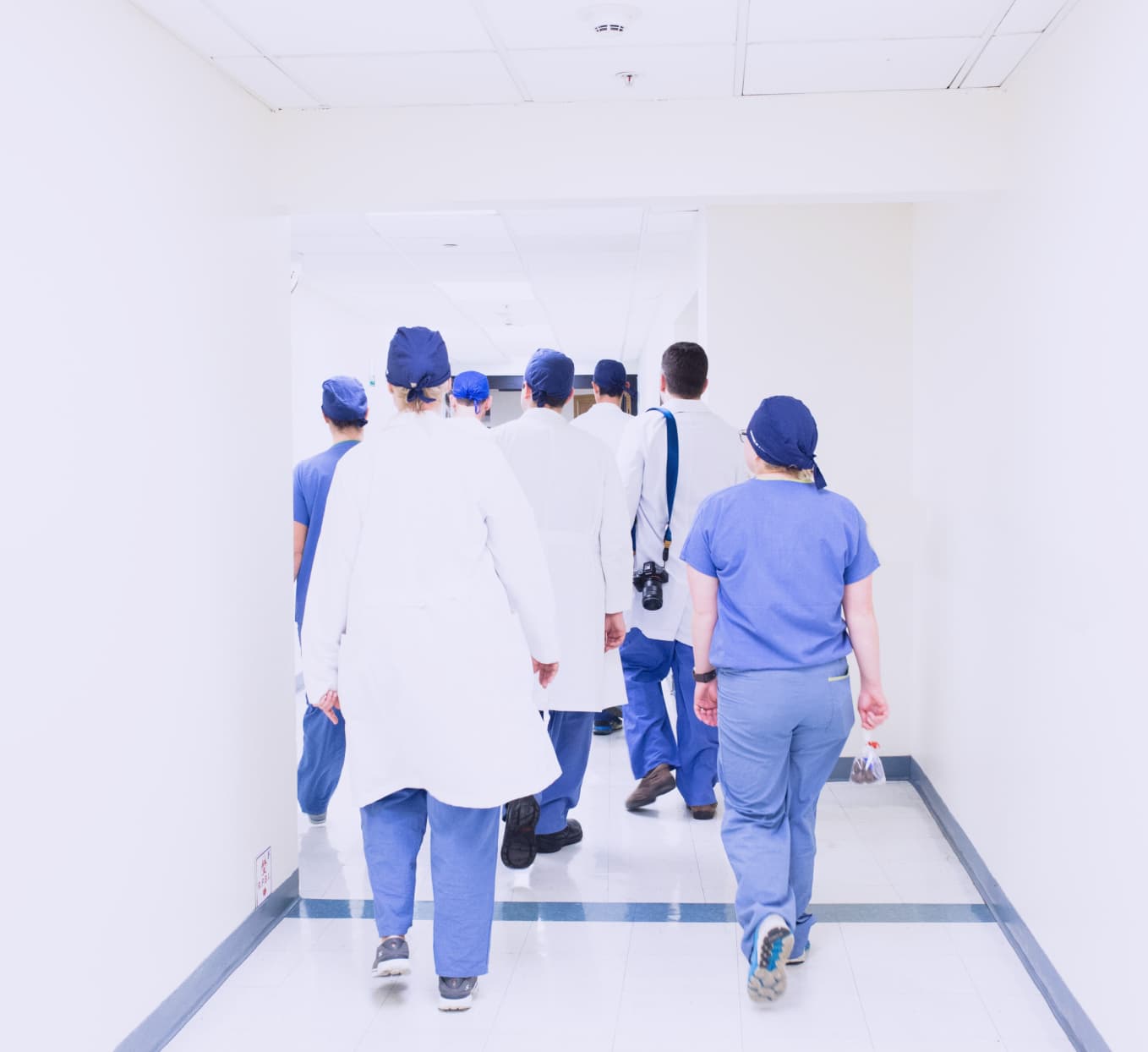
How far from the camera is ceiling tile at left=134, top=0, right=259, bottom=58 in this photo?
250 cm

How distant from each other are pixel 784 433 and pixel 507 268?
437 centimetres

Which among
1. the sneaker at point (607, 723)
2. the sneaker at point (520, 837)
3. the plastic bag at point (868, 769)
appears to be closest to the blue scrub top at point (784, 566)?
the plastic bag at point (868, 769)

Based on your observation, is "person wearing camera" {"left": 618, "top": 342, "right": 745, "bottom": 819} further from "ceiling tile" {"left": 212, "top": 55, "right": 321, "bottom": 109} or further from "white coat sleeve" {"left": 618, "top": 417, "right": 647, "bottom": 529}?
"ceiling tile" {"left": 212, "top": 55, "right": 321, "bottom": 109}

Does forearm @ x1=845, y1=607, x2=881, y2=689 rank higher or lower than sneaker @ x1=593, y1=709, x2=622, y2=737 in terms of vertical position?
higher

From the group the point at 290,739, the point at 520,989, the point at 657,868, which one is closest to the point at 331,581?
the point at 290,739

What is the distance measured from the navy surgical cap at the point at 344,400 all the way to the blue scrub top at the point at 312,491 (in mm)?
93

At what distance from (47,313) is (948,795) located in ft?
10.5

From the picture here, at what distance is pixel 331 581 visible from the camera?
2.76 metres

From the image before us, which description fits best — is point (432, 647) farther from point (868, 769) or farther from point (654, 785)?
point (654, 785)

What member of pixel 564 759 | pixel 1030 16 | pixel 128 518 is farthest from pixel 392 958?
pixel 1030 16

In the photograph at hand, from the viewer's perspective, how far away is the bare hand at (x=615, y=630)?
3.78 meters

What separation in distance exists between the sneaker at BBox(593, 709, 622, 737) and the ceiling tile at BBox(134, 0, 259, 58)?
3582 mm

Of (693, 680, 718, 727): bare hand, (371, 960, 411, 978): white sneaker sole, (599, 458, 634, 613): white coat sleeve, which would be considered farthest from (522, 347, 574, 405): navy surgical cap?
(371, 960, 411, 978): white sneaker sole

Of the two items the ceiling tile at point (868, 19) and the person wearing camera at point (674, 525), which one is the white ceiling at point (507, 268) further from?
the ceiling tile at point (868, 19)
